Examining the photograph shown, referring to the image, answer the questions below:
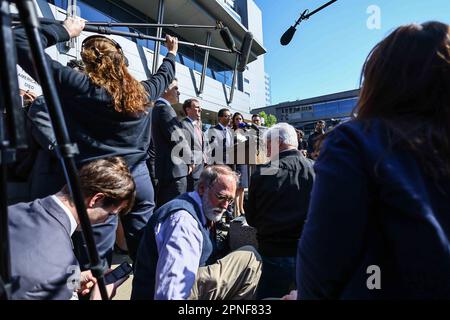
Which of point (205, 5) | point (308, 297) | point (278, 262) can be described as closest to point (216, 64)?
point (205, 5)

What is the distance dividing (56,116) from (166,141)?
252 cm

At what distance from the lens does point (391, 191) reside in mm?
708

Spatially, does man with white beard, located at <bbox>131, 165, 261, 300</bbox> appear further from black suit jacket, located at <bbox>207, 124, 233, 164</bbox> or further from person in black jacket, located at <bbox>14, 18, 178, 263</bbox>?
black suit jacket, located at <bbox>207, 124, 233, 164</bbox>

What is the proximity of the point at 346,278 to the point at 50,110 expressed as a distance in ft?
2.84

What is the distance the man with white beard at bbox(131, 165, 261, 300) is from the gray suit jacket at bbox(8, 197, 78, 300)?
1.38ft

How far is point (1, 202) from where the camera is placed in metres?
0.67

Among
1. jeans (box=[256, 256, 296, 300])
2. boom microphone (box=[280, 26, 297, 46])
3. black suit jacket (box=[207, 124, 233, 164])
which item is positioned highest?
boom microphone (box=[280, 26, 297, 46])

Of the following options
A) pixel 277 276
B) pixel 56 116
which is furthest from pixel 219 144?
pixel 56 116

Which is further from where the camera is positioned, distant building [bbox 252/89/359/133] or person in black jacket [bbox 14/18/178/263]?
distant building [bbox 252/89/359/133]

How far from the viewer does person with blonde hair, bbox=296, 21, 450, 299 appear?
0.71 m

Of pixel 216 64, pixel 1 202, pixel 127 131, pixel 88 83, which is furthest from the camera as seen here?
pixel 216 64

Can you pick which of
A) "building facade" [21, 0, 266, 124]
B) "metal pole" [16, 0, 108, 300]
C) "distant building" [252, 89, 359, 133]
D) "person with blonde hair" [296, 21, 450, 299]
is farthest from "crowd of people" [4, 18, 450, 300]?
"distant building" [252, 89, 359, 133]

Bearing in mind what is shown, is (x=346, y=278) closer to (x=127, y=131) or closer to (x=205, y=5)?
(x=127, y=131)
